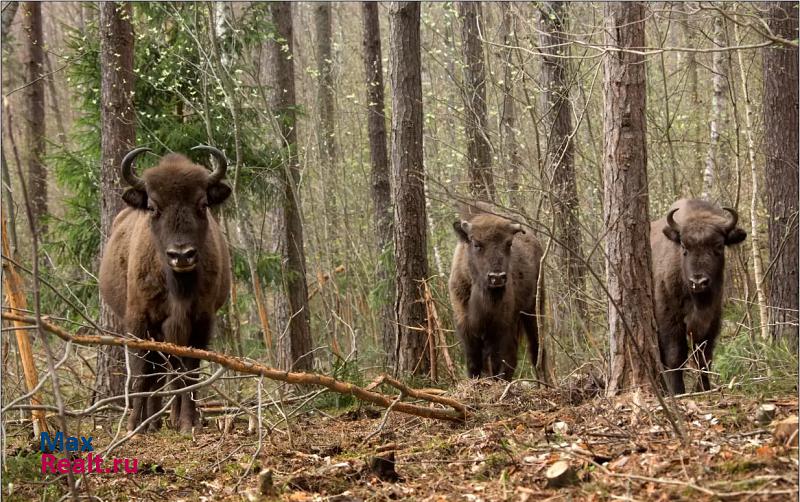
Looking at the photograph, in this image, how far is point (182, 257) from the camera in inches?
317

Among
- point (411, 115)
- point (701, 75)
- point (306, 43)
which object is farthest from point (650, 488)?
point (306, 43)

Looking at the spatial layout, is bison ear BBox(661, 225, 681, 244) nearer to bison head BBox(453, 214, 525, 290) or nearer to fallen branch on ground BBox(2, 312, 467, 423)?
bison head BBox(453, 214, 525, 290)

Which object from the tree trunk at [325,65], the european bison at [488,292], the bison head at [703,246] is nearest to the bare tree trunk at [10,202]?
the european bison at [488,292]

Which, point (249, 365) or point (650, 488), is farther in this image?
point (249, 365)

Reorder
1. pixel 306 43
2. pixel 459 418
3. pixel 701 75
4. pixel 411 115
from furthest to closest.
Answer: pixel 306 43, pixel 701 75, pixel 411 115, pixel 459 418

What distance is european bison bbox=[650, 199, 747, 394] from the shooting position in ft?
31.1

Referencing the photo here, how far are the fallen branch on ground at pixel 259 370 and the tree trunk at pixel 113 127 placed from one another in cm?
462

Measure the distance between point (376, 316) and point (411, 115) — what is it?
21.4ft

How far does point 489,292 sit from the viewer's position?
10.5 m

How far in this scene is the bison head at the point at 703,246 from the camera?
9422 mm

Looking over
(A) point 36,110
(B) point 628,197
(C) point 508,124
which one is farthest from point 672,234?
(A) point 36,110

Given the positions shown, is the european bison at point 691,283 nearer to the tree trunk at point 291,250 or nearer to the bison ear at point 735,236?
the bison ear at point 735,236

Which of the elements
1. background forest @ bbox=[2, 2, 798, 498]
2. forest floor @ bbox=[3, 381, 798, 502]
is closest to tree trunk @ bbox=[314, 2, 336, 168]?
background forest @ bbox=[2, 2, 798, 498]

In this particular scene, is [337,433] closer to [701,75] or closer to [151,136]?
[151,136]
